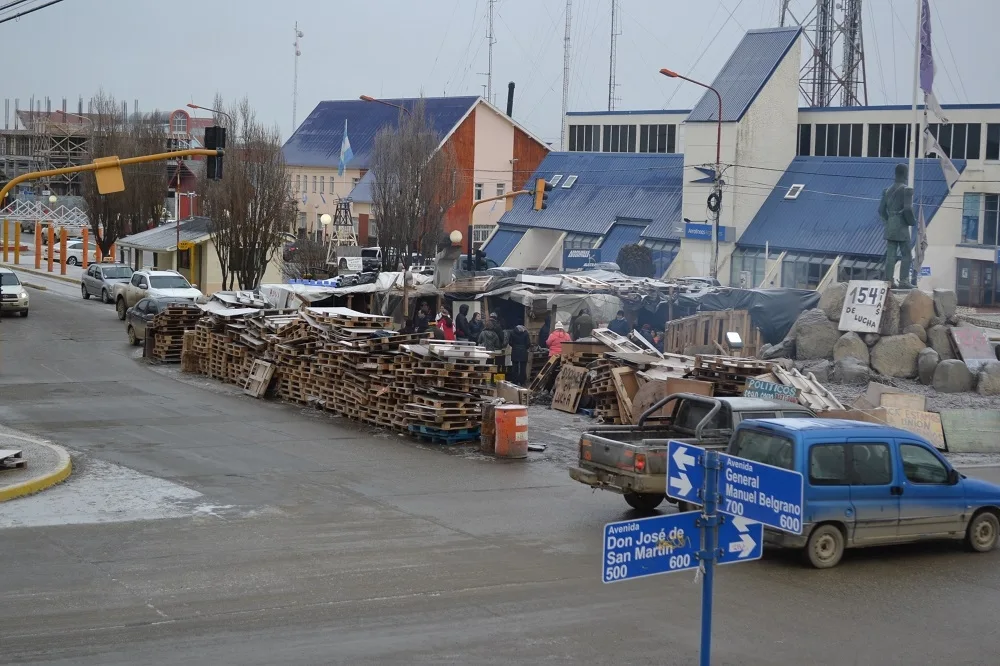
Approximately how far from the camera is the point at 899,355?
82.9 ft

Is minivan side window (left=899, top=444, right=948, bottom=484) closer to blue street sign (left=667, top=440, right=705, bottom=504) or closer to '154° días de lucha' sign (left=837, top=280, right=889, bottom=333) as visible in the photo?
blue street sign (left=667, top=440, right=705, bottom=504)

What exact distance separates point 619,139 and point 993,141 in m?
25.3

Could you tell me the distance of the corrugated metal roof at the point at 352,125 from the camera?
76000mm

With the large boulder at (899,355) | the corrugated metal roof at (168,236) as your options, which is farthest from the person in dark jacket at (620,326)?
the corrugated metal roof at (168,236)

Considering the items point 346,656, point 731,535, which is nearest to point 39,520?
point 346,656

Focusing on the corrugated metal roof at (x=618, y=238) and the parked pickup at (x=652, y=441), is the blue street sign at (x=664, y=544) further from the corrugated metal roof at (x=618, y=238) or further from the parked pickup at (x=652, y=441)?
the corrugated metal roof at (x=618, y=238)

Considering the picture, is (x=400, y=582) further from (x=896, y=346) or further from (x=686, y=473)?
(x=896, y=346)

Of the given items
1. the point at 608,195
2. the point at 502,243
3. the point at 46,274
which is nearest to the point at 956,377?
the point at 608,195

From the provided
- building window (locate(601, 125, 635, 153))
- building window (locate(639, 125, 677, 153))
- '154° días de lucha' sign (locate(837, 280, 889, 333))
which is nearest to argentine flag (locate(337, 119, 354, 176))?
building window (locate(601, 125, 635, 153))

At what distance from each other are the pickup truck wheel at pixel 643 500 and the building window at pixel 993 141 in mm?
43095

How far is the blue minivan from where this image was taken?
12.1 m

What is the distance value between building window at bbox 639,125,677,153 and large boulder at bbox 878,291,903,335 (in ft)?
143

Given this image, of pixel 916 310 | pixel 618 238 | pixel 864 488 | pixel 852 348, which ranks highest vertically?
pixel 618 238

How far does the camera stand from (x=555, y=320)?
28.5 m
